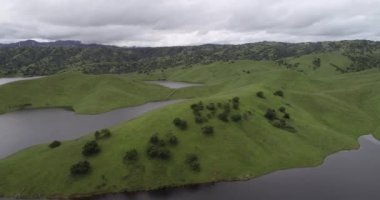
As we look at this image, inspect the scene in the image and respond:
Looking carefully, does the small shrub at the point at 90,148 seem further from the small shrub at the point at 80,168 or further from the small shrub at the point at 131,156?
the small shrub at the point at 131,156

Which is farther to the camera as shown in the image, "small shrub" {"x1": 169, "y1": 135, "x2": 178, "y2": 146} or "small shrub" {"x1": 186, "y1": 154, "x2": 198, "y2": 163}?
"small shrub" {"x1": 169, "y1": 135, "x2": 178, "y2": 146}

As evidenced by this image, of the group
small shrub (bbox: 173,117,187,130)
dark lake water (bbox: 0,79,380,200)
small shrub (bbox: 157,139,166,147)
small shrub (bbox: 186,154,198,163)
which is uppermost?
small shrub (bbox: 173,117,187,130)

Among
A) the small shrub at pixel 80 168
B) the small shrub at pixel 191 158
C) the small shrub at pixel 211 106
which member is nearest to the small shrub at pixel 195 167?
the small shrub at pixel 191 158

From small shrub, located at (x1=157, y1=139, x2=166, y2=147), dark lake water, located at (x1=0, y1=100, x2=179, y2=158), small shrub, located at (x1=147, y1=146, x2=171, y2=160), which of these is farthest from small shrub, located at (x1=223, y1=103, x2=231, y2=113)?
dark lake water, located at (x1=0, y1=100, x2=179, y2=158)

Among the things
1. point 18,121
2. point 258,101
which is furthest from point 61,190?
point 18,121

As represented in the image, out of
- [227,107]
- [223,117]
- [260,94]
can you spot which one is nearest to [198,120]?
[223,117]

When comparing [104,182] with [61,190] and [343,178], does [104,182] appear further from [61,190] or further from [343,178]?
[343,178]

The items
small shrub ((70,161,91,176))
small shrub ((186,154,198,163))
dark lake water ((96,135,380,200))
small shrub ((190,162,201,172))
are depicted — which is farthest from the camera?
small shrub ((186,154,198,163))

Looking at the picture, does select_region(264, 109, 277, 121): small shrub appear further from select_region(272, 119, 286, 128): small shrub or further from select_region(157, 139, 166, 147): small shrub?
select_region(157, 139, 166, 147): small shrub
